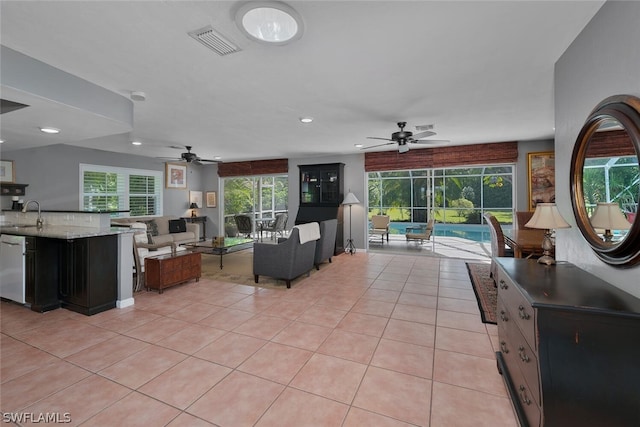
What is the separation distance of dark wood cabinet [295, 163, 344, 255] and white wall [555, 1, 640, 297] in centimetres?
462

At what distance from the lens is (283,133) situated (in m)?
4.78

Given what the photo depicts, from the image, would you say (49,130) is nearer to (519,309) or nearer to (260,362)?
(260,362)

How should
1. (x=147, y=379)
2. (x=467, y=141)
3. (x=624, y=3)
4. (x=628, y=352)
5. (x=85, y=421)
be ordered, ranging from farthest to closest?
(x=467, y=141) → (x=147, y=379) → (x=85, y=421) → (x=624, y=3) → (x=628, y=352)

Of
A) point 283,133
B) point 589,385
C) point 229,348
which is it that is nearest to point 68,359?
point 229,348

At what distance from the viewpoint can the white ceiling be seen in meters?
1.70

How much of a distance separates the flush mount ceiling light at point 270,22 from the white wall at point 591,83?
1.73 metres

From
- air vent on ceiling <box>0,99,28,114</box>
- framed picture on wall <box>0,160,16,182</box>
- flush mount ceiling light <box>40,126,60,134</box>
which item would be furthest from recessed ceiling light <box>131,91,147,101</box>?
framed picture on wall <box>0,160,16,182</box>

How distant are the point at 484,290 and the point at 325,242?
2.66 metres

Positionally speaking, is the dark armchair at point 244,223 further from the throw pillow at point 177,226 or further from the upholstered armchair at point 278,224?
the throw pillow at point 177,226

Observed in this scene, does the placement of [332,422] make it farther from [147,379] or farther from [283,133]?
[283,133]

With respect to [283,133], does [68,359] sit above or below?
below

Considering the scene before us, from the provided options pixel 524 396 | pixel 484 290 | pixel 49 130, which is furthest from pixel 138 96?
pixel 484 290

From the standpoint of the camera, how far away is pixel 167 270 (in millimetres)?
3850

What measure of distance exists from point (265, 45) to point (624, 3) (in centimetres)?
208
